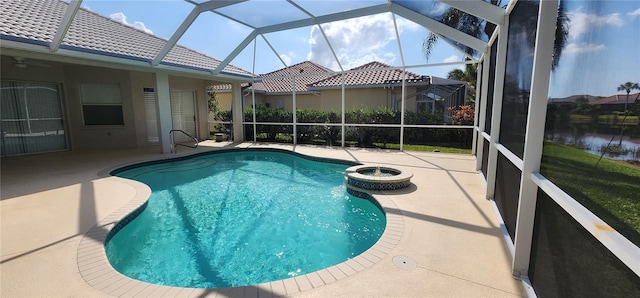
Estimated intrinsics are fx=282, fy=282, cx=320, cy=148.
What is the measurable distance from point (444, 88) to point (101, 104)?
17.4m

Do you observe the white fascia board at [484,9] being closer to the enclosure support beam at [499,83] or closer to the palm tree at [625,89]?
the enclosure support beam at [499,83]

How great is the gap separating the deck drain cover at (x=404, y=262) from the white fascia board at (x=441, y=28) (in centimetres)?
569

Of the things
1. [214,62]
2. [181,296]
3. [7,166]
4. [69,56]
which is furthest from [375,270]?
[214,62]

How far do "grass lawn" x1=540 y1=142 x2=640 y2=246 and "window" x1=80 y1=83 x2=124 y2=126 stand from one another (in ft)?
45.5

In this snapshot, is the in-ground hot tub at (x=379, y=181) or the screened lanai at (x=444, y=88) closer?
the screened lanai at (x=444, y=88)

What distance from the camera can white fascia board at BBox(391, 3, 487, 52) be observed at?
675 centimetres

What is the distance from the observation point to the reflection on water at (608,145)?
4.27 feet

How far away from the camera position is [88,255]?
10.9ft

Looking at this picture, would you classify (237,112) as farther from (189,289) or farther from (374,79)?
(189,289)

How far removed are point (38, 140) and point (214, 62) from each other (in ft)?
23.1

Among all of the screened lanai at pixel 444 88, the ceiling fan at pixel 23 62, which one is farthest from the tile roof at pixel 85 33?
the ceiling fan at pixel 23 62

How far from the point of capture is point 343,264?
10.3 ft

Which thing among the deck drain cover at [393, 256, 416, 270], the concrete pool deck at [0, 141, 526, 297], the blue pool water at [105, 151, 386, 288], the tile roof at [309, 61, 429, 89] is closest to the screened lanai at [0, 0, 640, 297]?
the concrete pool deck at [0, 141, 526, 297]

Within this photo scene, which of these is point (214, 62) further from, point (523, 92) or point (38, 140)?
point (523, 92)
